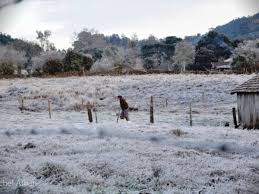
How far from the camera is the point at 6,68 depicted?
197ft

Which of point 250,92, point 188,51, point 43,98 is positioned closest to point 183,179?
point 250,92

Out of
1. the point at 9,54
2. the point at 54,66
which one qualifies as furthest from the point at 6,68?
the point at 9,54

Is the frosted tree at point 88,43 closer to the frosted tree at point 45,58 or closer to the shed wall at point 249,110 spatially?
the frosted tree at point 45,58

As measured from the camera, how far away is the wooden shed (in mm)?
23781

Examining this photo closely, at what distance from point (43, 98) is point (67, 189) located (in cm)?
3501

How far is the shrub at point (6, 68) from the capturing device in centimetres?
5797

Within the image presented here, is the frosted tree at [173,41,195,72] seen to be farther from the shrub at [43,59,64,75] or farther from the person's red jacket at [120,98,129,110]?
the person's red jacket at [120,98,129,110]

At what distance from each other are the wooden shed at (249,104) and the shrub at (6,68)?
38391 mm

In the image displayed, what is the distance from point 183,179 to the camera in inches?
381

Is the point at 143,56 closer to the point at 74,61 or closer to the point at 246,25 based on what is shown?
the point at 74,61

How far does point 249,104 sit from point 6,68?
4228 centimetres

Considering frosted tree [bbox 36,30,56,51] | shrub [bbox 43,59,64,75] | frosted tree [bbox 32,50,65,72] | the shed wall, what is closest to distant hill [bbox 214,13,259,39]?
frosted tree [bbox 36,30,56,51]

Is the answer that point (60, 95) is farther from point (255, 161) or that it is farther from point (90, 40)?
point (90, 40)

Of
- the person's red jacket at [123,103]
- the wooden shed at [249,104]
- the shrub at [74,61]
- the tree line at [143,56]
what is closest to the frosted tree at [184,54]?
the tree line at [143,56]
